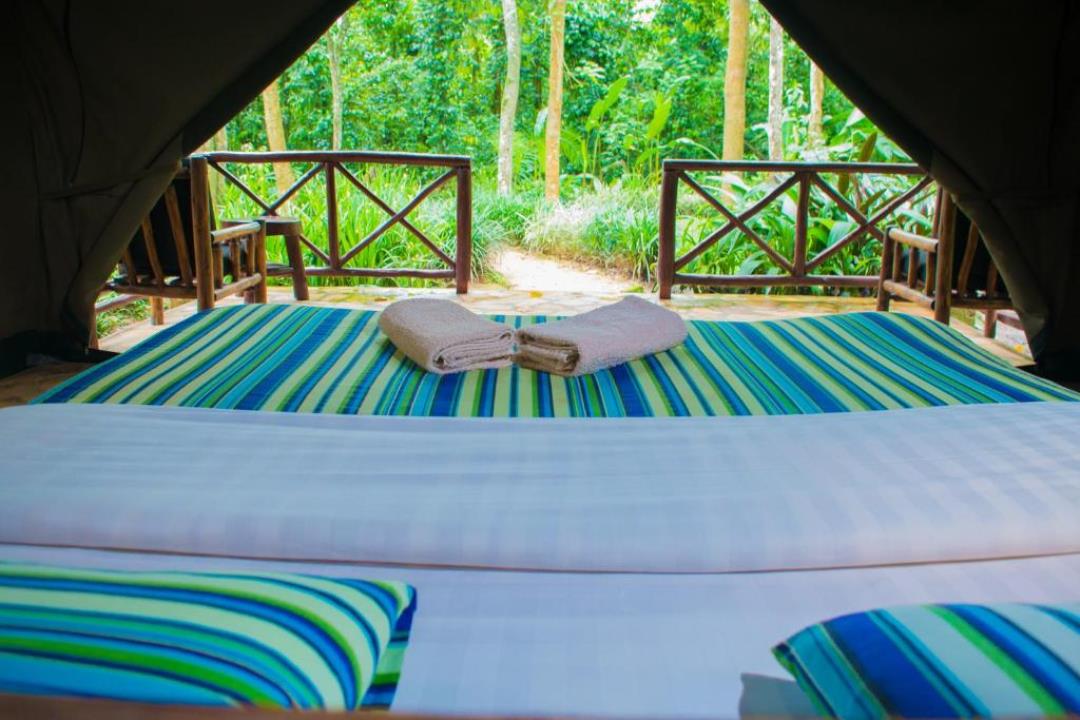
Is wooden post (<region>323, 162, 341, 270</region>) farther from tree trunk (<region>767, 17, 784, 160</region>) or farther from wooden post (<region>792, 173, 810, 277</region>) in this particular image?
tree trunk (<region>767, 17, 784, 160</region>)

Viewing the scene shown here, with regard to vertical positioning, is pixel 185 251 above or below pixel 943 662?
above

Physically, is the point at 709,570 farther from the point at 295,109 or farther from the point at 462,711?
the point at 295,109

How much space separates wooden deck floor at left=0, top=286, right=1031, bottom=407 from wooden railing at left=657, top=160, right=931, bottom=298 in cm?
13

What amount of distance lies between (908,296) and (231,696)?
4158 millimetres

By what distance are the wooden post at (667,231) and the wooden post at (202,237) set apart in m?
2.31

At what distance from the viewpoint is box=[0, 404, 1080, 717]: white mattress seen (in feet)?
3.44

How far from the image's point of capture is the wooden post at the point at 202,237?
159 inches

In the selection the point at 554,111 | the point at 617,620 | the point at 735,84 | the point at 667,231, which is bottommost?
the point at 617,620

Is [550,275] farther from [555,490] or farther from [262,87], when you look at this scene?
[555,490]

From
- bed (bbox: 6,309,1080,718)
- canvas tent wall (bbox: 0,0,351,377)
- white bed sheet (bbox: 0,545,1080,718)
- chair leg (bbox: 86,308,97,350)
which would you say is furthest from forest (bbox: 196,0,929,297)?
white bed sheet (bbox: 0,545,1080,718)

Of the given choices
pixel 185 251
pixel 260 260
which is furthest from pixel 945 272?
pixel 185 251

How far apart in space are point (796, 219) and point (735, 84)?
9.74ft

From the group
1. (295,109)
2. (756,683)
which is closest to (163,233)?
(756,683)

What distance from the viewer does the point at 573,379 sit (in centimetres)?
204
